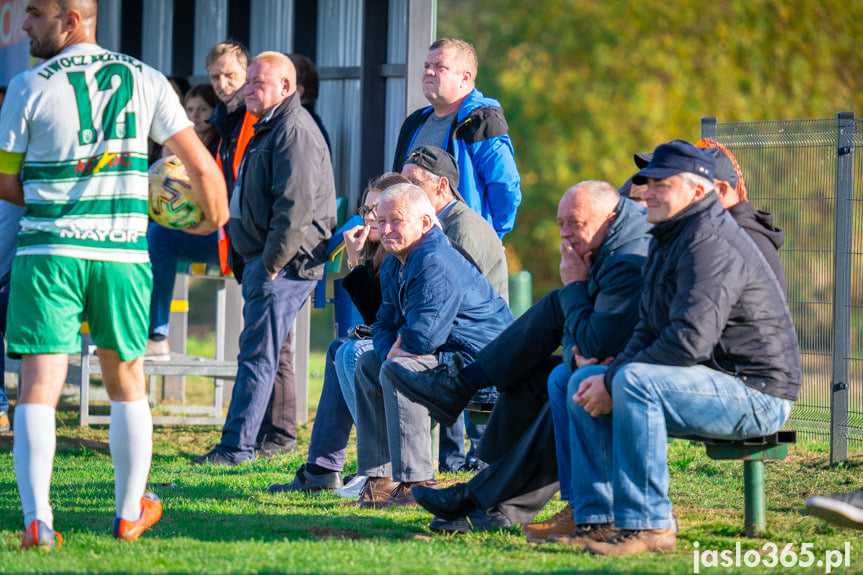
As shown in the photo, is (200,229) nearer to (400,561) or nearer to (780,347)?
(400,561)

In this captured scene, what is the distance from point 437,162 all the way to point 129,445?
241cm

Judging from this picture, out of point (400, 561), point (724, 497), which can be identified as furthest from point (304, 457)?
point (400, 561)

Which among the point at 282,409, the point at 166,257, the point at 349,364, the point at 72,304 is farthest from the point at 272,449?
the point at 72,304

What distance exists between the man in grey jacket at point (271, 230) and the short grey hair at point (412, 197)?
1472 mm

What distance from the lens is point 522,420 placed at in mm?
4551

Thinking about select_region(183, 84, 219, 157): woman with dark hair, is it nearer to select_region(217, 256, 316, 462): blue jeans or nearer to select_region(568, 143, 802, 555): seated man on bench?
select_region(217, 256, 316, 462): blue jeans

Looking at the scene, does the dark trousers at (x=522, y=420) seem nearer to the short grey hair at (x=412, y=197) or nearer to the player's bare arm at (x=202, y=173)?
the short grey hair at (x=412, y=197)

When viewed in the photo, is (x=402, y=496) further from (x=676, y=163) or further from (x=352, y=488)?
(x=676, y=163)

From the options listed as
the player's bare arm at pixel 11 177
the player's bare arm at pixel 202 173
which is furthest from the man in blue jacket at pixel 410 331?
the player's bare arm at pixel 11 177

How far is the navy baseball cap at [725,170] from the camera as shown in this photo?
15.0ft

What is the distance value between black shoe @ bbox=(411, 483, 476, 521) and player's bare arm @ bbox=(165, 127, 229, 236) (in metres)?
1.38

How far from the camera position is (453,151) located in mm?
6309

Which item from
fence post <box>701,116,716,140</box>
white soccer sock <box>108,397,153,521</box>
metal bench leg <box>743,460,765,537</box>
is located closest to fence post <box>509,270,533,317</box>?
fence post <box>701,116,716,140</box>

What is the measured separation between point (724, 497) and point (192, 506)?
262cm
